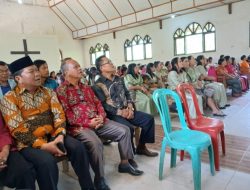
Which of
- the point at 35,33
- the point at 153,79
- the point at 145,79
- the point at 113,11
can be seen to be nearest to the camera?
the point at 145,79

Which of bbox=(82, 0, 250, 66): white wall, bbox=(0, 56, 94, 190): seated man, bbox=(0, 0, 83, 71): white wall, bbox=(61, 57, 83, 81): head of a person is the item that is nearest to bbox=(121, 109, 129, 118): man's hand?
bbox=(61, 57, 83, 81): head of a person

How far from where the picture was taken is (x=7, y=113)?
1.76 meters

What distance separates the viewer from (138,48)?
41.1 ft

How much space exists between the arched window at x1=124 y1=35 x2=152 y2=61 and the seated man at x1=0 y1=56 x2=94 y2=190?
10436mm

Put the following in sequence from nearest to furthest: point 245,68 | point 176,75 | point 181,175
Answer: point 181,175 < point 176,75 < point 245,68

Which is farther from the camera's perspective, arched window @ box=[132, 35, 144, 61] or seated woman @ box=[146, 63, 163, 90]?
arched window @ box=[132, 35, 144, 61]

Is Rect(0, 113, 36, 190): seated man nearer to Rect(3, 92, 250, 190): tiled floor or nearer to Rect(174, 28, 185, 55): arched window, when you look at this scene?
Rect(3, 92, 250, 190): tiled floor

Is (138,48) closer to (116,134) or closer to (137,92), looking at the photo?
(137,92)

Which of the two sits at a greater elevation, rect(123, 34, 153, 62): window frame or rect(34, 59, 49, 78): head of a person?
rect(123, 34, 153, 62): window frame

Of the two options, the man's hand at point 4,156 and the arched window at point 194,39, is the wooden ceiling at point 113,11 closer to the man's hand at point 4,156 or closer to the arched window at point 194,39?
the arched window at point 194,39

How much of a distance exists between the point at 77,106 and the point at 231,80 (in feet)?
16.2

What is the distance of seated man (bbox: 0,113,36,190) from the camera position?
5.16ft

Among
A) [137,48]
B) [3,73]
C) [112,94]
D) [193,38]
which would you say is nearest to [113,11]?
[137,48]

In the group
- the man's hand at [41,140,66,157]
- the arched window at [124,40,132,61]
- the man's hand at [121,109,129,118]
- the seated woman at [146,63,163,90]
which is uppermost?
the arched window at [124,40,132,61]
